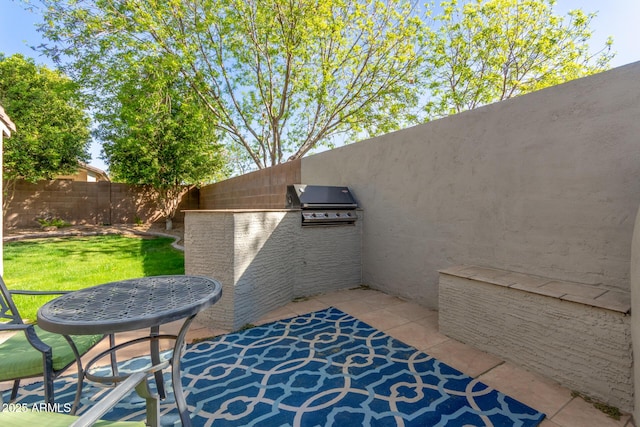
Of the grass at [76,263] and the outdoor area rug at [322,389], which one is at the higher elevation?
the grass at [76,263]

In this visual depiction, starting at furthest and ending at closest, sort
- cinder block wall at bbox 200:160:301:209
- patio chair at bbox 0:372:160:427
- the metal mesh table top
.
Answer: cinder block wall at bbox 200:160:301:209 → the metal mesh table top → patio chair at bbox 0:372:160:427

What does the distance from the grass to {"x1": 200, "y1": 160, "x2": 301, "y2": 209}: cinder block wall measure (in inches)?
96.6

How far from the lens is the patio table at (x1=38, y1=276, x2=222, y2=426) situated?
4.51 ft

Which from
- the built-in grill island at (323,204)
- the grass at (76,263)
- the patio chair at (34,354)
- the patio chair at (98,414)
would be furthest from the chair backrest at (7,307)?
the built-in grill island at (323,204)

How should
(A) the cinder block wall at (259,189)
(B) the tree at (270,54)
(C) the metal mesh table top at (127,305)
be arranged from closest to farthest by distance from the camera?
1. (C) the metal mesh table top at (127,305)
2. (A) the cinder block wall at (259,189)
3. (B) the tree at (270,54)

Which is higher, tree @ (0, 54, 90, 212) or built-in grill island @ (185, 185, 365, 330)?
tree @ (0, 54, 90, 212)

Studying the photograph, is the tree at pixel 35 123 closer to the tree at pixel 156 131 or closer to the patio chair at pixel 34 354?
the tree at pixel 156 131

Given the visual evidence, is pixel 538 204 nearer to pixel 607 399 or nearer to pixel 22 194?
pixel 607 399

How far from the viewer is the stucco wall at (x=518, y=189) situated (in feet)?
7.73

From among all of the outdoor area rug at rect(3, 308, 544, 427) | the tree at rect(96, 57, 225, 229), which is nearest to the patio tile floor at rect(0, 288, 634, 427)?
the outdoor area rug at rect(3, 308, 544, 427)

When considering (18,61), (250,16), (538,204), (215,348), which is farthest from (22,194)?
(538,204)

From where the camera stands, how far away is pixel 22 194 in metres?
11.5

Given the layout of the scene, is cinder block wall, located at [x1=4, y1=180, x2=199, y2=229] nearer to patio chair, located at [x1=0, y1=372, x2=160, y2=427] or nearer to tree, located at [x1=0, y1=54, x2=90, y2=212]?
tree, located at [x1=0, y1=54, x2=90, y2=212]

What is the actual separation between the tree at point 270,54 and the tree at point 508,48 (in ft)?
4.90
